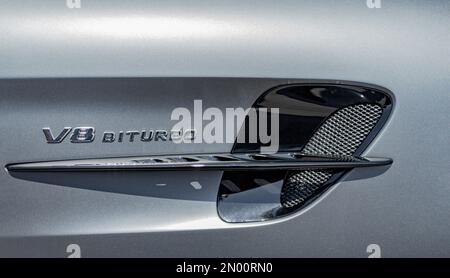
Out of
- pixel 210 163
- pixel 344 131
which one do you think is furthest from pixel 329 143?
pixel 210 163

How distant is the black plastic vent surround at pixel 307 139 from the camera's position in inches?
71.8

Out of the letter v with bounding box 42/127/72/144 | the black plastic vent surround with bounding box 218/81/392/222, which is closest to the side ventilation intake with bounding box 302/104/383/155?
the black plastic vent surround with bounding box 218/81/392/222

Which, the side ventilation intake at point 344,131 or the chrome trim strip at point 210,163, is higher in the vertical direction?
the side ventilation intake at point 344,131

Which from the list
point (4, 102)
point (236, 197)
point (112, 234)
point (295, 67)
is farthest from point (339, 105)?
point (4, 102)

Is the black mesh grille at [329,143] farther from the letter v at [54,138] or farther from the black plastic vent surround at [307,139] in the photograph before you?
the letter v at [54,138]

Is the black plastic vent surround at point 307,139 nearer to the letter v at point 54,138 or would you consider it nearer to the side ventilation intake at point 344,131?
the side ventilation intake at point 344,131

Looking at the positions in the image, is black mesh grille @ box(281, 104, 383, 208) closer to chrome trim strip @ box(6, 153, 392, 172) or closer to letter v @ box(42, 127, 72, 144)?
chrome trim strip @ box(6, 153, 392, 172)

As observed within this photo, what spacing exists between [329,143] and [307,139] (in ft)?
0.20

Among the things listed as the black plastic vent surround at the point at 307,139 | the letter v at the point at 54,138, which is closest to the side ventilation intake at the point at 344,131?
the black plastic vent surround at the point at 307,139

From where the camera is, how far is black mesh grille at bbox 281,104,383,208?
1.85 m

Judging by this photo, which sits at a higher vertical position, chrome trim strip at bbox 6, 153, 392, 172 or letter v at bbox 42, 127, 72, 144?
letter v at bbox 42, 127, 72, 144

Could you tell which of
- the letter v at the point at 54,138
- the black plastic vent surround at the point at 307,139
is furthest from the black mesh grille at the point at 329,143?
the letter v at the point at 54,138

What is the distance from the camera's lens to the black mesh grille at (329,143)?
185 centimetres
